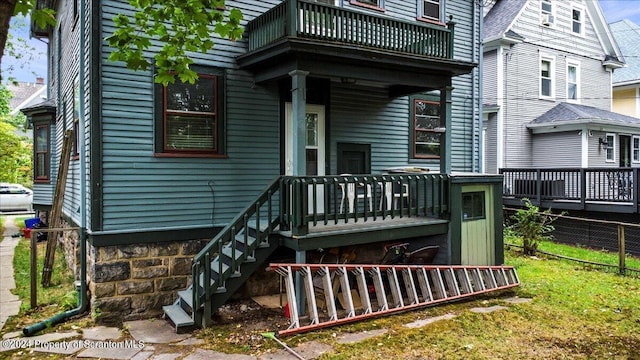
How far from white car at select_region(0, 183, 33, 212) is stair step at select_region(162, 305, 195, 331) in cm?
1976

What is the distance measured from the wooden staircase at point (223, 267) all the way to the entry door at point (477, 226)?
12.3 ft

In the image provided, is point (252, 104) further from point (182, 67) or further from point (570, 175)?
point (570, 175)

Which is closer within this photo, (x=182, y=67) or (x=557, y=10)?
(x=182, y=67)

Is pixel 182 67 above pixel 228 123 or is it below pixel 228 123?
above

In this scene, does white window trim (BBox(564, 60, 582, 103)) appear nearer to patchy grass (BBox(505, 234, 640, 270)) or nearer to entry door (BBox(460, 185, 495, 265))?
patchy grass (BBox(505, 234, 640, 270))

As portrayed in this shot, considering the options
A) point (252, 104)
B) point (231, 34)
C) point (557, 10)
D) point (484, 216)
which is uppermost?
point (557, 10)

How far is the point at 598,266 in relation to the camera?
396 inches

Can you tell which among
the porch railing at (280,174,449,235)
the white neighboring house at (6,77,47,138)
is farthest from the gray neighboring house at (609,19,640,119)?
the white neighboring house at (6,77,47,138)

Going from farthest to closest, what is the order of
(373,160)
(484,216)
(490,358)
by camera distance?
1. (373,160)
2. (484,216)
3. (490,358)

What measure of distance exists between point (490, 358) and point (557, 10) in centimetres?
1729

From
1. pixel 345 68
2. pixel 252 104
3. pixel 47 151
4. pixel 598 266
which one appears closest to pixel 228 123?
pixel 252 104

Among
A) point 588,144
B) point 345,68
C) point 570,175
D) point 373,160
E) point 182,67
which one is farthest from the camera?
point 588,144

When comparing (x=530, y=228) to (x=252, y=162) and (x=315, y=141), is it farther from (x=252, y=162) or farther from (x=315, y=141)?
(x=252, y=162)

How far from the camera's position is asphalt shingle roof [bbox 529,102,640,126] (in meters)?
15.8
